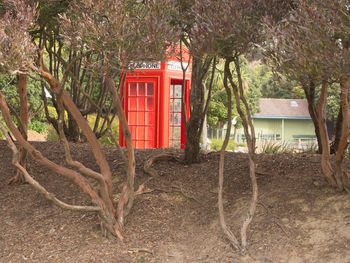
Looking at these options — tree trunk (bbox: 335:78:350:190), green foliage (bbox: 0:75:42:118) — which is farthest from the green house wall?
tree trunk (bbox: 335:78:350:190)

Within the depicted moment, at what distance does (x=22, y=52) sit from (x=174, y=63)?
5746 millimetres

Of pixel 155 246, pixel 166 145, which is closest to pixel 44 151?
pixel 166 145

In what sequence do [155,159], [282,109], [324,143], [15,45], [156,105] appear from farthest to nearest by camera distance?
[282,109], [156,105], [155,159], [324,143], [15,45]

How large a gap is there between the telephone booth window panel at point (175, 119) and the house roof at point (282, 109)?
972 inches

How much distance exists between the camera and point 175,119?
9.38m

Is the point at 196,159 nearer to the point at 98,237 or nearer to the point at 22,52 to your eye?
the point at 98,237

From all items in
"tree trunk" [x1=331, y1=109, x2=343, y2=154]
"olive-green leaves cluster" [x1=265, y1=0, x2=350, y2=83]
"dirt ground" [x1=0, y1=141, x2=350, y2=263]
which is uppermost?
"olive-green leaves cluster" [x1=265, y1=0, x2=350, y2=83]

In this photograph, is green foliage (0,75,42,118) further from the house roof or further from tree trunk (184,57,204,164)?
the house roof

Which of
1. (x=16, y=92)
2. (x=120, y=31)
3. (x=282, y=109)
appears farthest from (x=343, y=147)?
(x=282, y=109)

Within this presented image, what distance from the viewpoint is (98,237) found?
4957 millimetres

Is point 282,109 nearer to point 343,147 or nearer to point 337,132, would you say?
point 337,132

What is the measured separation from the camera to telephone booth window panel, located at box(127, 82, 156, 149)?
9.16 m

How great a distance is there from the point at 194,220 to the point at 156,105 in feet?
13.9

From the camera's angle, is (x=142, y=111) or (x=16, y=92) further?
(x=16, y=92)
